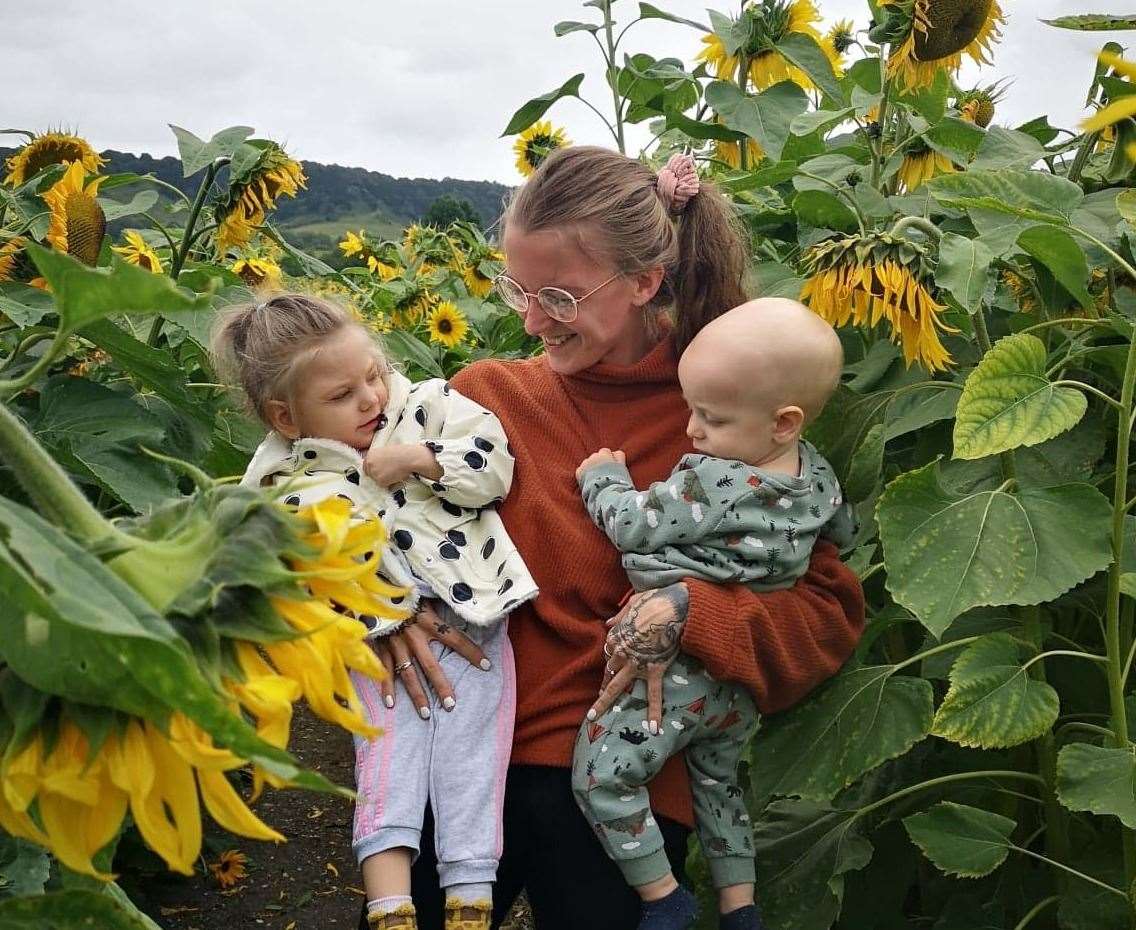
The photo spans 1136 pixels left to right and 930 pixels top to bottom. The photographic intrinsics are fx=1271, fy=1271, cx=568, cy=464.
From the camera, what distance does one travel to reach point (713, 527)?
4.51 ft

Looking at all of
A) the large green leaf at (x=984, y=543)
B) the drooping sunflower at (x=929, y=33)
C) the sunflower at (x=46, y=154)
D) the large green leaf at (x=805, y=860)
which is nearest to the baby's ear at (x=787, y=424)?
the large green leaf at (x=984, y=543)

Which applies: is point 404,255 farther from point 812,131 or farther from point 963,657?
point 963,657

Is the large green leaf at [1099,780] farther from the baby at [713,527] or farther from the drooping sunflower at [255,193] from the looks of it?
the drooping sunflower at [255,193]

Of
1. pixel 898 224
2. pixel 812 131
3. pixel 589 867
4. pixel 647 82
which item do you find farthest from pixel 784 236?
pixel 589 867

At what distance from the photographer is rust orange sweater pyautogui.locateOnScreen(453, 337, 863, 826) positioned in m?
1.40

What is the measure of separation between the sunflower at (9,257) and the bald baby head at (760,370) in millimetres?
940

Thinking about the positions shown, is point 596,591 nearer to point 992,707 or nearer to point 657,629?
point 657,629

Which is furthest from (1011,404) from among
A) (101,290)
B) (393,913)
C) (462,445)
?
(101,290)

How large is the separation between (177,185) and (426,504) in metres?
1.19

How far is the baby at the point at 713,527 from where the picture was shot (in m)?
1.38

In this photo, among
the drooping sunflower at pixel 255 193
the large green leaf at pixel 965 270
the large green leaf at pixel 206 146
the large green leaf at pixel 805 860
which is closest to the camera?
the large green leaf at pixel 965 270

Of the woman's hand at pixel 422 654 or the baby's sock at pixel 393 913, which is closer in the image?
the baby's sock at pixel 393 913

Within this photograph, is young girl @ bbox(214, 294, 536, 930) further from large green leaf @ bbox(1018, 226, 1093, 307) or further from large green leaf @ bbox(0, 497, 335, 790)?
large green leaf @ bbox(0, 497, 335, 790)

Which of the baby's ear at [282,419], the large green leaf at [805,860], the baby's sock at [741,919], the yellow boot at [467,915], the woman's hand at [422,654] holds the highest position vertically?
the baby's ear at [282,419]
